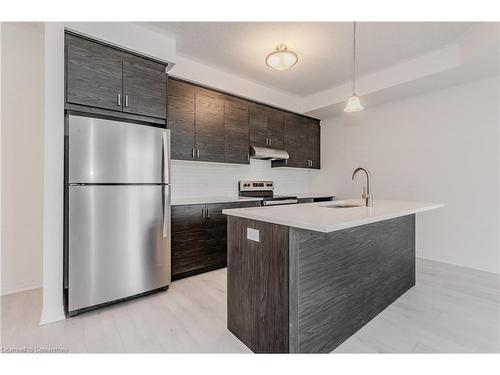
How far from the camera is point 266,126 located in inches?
158

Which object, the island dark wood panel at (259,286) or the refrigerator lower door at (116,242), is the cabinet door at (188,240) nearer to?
the refrigerator lower door at (116,242)

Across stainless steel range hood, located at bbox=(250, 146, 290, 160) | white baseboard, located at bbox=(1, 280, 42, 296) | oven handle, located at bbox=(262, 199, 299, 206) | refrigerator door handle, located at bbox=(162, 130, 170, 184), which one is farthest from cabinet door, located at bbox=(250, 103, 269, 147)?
white baseboard, located at bbox=(1, 280, 42, 296)

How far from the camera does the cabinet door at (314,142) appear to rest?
188 inches

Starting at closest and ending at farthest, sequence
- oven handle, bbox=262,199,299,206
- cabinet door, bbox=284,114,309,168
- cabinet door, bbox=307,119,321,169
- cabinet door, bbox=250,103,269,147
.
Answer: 1. oven handle, bbox=262,199,299,206
2. cabinet door, bbox=250,103,269,147
3. cabinet door, bbox=284,114,309,168
4. cabinet door, bbox=307,119,321,169

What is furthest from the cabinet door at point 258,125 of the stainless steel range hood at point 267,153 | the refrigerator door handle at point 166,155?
the refrigerator door handle at point 166,155

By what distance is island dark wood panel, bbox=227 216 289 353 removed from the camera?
1.42 metres

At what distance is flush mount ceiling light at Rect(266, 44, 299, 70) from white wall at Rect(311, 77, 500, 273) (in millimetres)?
2394

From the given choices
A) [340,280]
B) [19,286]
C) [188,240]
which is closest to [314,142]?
[188,240]

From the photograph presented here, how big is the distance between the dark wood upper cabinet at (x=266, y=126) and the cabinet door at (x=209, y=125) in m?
0.57

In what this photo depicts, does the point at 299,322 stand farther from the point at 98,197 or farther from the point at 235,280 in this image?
the point at 98,197

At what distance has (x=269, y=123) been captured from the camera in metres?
4.07

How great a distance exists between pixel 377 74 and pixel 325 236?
2893 mm

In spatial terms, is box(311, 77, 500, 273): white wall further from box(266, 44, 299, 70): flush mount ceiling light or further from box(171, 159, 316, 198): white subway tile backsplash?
box(266, 44, 299, 70): flush mount ceiling light

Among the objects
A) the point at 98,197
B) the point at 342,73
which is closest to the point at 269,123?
the point at 342,73
